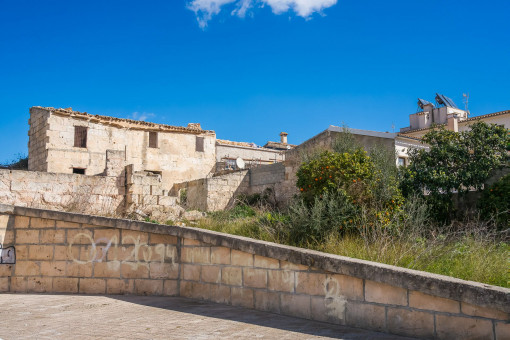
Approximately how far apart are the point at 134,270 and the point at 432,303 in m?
4.80

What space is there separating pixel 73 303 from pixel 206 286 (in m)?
2.12

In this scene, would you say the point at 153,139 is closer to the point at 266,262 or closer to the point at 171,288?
the point at 171,288

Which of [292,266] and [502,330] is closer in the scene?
[502,330]

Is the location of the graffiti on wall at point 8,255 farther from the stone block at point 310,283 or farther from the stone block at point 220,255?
the stone block at point 310,283

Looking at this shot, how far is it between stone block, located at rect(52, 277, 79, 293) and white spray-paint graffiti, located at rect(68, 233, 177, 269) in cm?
38

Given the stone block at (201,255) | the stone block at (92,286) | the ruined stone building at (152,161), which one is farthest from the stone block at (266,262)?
the ruined stone building at (152,161)

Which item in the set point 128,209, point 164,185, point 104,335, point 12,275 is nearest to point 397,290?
point 104,335

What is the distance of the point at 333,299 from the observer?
518 cm

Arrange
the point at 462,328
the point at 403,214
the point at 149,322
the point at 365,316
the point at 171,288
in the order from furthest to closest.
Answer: the point at 403,214, the point at 171,288, the point at 149,322, the point at 365,316, the point at 462,328

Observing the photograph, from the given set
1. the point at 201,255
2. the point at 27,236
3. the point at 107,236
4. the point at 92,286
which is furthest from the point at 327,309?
the point at 27,236

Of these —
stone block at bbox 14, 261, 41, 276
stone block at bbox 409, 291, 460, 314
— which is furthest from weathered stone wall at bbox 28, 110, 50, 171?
stone block at bbox 409, 291, 460, 314

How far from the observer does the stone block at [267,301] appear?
576 centimetres

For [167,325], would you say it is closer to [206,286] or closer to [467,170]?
[206,286]

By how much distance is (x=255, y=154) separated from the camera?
3275cm
